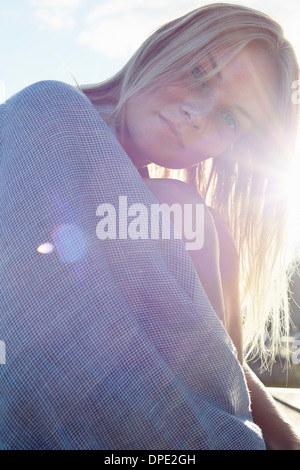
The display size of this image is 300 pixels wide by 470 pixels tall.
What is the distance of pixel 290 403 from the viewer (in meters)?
1.78

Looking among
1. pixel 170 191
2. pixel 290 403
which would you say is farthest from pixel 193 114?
pixel 290 403

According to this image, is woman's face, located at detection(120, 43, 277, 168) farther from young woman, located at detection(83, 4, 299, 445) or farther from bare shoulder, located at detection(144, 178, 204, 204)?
bare shoulder, located at detection(144, 178, 204, 204)

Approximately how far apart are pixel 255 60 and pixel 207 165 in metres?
0.63

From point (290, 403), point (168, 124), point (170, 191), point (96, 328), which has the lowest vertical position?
point (290, 403)

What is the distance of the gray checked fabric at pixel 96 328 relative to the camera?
30.7 inches

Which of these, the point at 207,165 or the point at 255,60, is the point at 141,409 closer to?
the point at 255,60

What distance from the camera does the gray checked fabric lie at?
78cm

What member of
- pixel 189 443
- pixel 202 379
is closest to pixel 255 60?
pixel 202 379

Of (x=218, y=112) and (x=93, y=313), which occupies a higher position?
(x=218, y=112)

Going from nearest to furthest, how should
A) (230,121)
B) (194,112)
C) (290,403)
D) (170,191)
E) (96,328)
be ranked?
(96,328), (170,191), (194,112), (230,121), (290,403)

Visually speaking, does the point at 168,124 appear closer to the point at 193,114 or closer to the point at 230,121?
the point at 193,114

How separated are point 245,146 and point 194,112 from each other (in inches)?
22.0

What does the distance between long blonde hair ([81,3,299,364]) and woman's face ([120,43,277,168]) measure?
34mm

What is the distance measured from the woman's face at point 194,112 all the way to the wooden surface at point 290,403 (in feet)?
3.05
